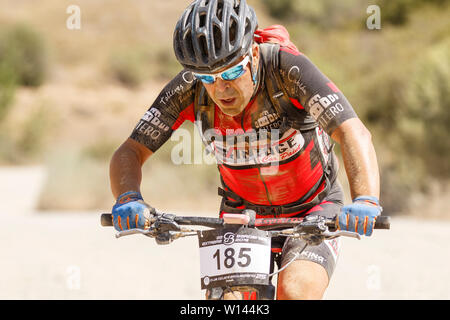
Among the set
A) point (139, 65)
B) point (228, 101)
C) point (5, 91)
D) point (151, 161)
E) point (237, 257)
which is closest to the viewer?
point (237, 257)

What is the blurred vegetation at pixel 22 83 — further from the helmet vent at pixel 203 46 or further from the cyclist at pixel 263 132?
the helmet vent at pixel 203 46

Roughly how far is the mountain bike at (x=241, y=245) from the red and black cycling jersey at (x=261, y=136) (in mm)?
762

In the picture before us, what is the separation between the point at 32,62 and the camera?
34031 millimetres

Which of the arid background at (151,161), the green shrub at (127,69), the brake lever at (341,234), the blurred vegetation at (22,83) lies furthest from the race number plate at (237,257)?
the green shrub at (127,69)

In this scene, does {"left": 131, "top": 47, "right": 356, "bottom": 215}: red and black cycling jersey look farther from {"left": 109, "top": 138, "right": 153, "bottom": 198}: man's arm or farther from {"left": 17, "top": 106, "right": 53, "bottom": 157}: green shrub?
{"left": 17, "top": 106, "right": 53, "bottom": 157}: green shrub

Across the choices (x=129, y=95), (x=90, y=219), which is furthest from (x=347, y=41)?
(x=90, y=219)

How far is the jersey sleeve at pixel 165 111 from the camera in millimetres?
3893

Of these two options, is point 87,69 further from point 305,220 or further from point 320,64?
point 305,220

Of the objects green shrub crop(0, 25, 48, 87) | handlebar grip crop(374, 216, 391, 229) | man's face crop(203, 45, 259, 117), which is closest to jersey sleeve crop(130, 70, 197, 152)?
man's face crop(203, 45, 259, 117)

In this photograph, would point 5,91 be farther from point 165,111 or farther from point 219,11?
point 219,11

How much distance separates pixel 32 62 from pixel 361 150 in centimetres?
3273

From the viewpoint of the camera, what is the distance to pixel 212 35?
342 centimetres

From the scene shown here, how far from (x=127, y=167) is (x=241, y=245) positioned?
0.99 m

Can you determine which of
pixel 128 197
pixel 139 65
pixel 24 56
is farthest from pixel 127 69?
pixel 128 197
